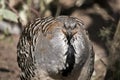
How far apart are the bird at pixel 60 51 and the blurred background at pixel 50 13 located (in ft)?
4.93

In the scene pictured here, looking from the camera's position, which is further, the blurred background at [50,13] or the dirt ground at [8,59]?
the blurred background at [50,13]

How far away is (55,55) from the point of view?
138 inches

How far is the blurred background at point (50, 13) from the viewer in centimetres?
566

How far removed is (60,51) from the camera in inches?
136

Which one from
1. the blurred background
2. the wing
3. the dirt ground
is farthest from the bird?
the dirt ground

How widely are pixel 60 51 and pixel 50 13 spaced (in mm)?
3299

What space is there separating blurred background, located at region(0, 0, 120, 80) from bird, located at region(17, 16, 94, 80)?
4.93ft

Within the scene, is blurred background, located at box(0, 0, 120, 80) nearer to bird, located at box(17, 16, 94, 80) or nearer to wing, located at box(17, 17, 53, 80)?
wing, located at box(17, 17, 53, 80)

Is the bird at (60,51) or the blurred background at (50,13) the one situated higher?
the blurred background at (50,13)

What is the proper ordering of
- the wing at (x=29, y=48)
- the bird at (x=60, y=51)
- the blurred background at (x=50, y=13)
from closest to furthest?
the bird at (x=60, y=51) → the wing at (x=29, y=48) → the blurred background at (x=50, y=13)

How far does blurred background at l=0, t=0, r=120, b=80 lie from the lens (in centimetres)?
566

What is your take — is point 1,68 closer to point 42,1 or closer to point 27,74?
point 42,1

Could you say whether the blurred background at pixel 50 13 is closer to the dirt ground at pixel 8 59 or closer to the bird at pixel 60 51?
the dirt ground at pixel 8 59

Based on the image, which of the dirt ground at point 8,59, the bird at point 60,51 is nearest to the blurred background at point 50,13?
the dirt ground at point 8,59
